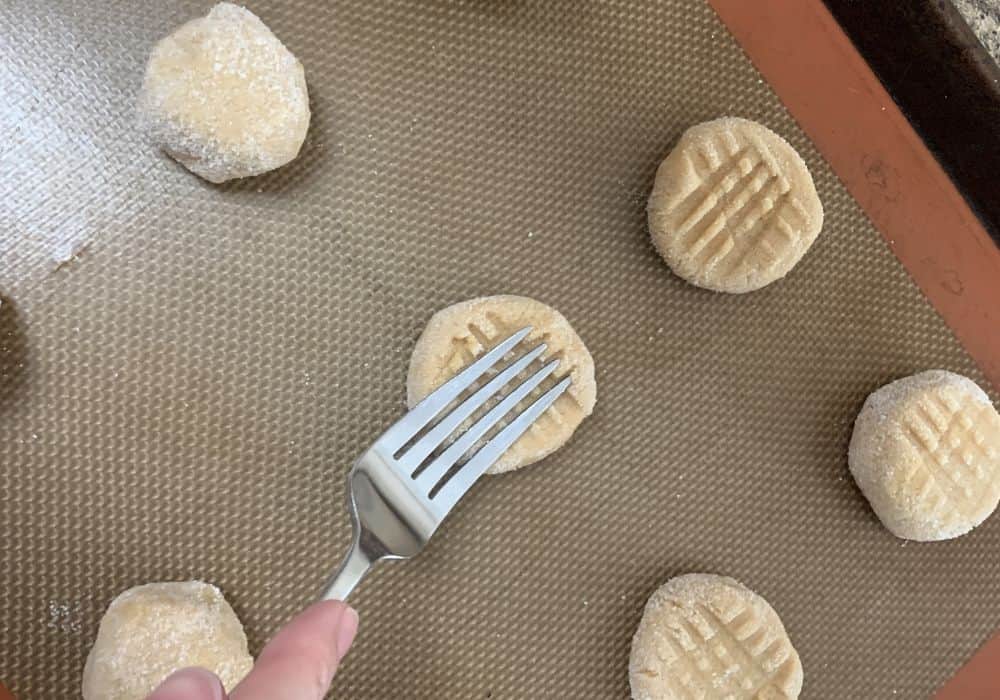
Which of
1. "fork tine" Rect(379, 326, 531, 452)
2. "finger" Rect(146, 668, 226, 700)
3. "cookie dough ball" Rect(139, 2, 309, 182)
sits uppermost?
"cookie dough ball" Rect(139, 2, 309, 182)

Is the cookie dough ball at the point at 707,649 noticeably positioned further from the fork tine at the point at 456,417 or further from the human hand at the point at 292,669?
the human hand at the point at 292,669

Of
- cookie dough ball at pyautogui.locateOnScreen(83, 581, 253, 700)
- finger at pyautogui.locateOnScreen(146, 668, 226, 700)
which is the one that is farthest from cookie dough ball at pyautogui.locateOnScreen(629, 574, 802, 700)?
finger at pyautogui.locateOnScreen(146, 668, 226, 700)

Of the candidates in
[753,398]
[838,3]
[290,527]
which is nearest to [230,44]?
[290,527]

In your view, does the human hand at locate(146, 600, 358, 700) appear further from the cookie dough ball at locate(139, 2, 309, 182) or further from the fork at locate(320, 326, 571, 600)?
the cookie dough ball at locate(139, 2, 309, 182)

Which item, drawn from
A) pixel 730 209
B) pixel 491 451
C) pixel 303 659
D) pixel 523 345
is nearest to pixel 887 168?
pixel 730 209

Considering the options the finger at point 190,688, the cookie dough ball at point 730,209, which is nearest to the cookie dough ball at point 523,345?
the cookie dough ball at point 730,209

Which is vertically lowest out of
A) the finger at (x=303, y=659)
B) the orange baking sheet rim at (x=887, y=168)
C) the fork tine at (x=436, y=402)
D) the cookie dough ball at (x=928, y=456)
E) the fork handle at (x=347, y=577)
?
the cookie dough ball at (x=928, y=456)

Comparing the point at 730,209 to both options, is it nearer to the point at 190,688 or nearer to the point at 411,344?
the point at 411,344
